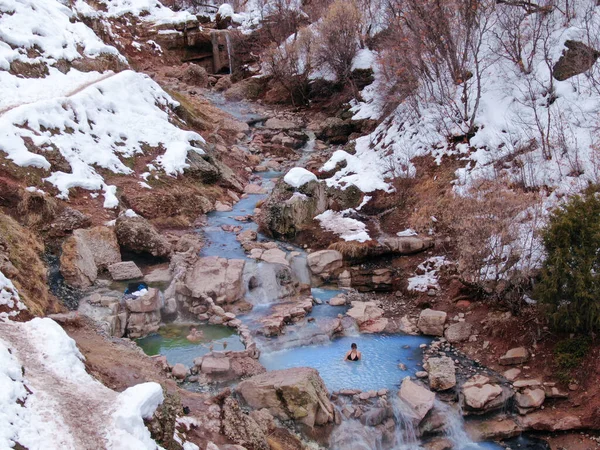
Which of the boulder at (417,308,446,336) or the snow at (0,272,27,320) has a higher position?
the snow at (0,272,27,320)

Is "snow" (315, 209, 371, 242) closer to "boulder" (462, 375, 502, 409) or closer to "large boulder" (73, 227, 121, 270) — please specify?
"boulder" (462, 375, 502, 409)

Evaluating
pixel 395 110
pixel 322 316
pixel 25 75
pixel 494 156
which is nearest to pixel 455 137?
pixel 494 156

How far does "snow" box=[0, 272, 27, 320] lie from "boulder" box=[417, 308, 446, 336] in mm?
9359

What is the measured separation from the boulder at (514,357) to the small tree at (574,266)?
3.56 ft

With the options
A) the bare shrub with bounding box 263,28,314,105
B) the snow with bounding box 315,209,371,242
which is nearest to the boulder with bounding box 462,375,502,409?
the snow with bounding box 315,209,371,242

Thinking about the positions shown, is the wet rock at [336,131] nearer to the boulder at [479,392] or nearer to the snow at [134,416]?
the boulder at [479,392]

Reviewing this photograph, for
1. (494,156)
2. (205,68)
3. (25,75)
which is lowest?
(494,156)

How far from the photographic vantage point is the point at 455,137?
1980 cm

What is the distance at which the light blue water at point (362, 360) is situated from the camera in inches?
462

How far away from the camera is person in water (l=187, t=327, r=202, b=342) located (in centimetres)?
1283

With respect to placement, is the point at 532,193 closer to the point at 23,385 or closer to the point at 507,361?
the point at 507,361

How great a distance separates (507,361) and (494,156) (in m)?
8.16

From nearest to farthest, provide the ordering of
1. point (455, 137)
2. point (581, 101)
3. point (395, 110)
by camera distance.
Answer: point (581, 101) → point (455, 137) → point (395, 110)

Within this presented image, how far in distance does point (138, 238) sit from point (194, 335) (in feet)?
13.3
